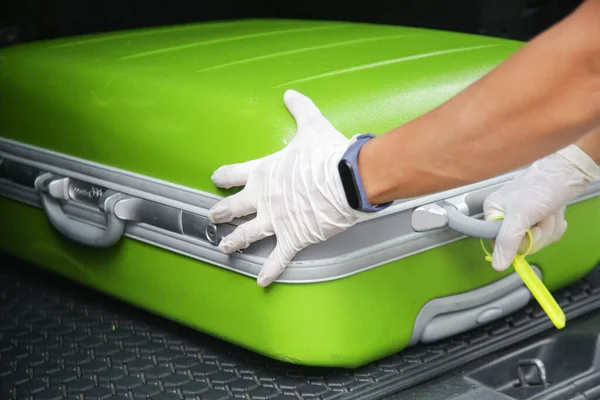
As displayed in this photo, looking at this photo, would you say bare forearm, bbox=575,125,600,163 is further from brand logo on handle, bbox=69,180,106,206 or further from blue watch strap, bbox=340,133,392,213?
brand logo on handle, bbox=69,180,106,206

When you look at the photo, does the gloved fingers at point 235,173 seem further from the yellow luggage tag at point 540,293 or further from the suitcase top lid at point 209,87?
the yellow luggage tag at point 540,293

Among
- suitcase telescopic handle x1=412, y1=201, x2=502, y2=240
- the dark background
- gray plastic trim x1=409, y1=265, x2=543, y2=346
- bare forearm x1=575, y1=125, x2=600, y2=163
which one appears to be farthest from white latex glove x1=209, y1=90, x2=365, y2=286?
the dark background

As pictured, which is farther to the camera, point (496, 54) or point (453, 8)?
point (453, 8)

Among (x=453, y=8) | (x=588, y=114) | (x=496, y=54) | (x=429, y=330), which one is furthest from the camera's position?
(x=453, y=8)

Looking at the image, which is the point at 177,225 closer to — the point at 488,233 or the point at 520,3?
the point at 488,233

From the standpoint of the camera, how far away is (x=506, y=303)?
4.46ft

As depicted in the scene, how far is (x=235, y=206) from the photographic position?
1143mm

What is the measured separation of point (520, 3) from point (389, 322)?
1.03 metres

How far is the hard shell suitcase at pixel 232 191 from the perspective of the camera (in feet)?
3.83

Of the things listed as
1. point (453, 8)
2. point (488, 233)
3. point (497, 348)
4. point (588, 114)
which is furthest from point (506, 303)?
point (453, 8)

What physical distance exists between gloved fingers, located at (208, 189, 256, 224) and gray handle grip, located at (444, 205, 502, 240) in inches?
10.6

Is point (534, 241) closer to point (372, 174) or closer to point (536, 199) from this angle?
point (536, 199)

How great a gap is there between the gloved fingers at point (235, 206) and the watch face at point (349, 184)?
13 centimetres

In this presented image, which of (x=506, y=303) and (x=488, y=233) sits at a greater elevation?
(x=488, y=233)
